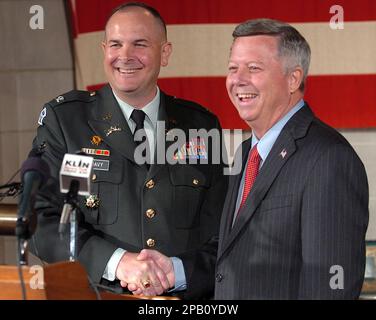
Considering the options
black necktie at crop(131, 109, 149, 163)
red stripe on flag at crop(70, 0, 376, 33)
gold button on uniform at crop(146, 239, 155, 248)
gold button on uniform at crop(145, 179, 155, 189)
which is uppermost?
red stripe on flag at crop(70, 0, 376, 33)

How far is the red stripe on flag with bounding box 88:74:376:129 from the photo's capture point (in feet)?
13.4

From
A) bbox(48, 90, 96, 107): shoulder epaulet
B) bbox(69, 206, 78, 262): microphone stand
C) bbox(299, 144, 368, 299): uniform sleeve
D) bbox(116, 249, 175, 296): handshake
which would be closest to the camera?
bbox(69, 206, 78, 262): microphone stand

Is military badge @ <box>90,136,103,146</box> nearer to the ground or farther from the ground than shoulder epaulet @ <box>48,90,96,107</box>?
nearer to the ground

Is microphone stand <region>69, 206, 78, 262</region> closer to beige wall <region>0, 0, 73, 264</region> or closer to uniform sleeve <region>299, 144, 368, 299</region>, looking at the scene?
uniform sleeve <region>299, 144, 368, 299</region>

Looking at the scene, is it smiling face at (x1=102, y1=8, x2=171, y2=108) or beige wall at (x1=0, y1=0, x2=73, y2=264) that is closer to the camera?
smiling face at (x1=102, y1=8, x2=171, y2=108)

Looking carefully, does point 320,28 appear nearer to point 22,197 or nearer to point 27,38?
point 27,38

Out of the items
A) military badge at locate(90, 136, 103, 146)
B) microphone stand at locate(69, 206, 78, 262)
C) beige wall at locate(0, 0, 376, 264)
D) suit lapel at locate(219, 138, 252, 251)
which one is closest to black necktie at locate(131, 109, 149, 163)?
military badge at locate(90, 136, 103, 146)

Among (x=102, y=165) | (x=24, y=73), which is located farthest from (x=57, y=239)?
(x=24, y=73)

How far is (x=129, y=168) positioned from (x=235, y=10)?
68.2 inches

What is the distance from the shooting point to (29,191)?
1.64 m

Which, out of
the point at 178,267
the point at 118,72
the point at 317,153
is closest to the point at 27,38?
the point at 118,72

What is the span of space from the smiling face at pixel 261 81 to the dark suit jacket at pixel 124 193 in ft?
1.49

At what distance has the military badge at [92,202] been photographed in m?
2.57

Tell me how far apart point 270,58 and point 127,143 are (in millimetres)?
628
